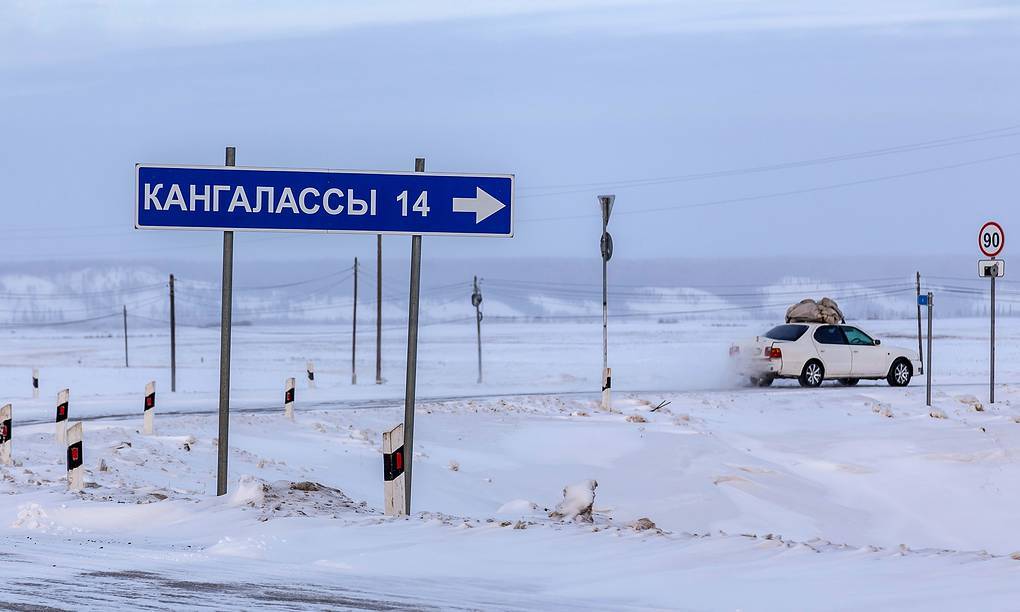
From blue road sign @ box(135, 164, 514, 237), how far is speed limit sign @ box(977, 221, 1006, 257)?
50.4 feet

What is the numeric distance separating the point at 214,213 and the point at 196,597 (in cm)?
467

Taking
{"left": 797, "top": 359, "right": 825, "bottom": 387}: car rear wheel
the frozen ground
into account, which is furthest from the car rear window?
the frozen ground

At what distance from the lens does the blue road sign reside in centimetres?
1103

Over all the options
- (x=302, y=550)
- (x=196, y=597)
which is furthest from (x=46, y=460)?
(x=196, y=597)

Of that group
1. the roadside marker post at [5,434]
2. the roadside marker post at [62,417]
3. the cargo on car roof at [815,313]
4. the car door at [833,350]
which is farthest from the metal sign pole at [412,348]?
the cargo on car roof at [815,313]

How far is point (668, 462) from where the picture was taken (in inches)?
745

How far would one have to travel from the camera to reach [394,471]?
1064cm

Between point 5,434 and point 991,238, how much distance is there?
669 inches

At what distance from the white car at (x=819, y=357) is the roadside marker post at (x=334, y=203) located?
21427mm

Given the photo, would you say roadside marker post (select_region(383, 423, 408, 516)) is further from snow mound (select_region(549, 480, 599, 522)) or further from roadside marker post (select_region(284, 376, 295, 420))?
roadside marker post (select_region(284, 376, 295, 420))

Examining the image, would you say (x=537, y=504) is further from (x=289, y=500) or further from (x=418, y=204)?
(x=418, y=204)

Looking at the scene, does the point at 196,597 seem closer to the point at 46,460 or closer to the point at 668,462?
the point at 46,460

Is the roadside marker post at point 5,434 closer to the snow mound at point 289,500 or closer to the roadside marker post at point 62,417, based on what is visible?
the roadside marker post at point 62,417

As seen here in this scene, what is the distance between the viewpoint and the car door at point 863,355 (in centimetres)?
3234
